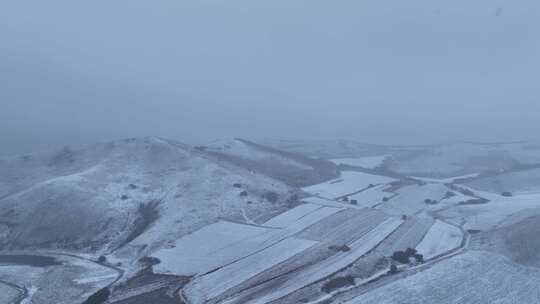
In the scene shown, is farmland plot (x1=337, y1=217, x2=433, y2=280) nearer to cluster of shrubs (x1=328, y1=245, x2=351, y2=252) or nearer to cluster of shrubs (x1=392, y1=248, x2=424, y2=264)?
cluster of shrubs (x1=392, y1=248, x2=424, y2=264)

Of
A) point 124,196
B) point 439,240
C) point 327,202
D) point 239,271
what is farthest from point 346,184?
point 239,271

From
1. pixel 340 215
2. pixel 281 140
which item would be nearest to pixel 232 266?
pixel 340 215

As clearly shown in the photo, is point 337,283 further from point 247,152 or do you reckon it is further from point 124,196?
point 247,152

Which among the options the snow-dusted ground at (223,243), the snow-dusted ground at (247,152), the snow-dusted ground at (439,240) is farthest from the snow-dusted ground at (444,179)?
the snow-dusted ground at (223,243)

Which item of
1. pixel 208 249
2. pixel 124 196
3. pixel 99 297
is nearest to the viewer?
pixel 99 297

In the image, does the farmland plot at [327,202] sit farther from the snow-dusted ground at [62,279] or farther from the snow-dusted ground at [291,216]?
the snow-dusted ground at [62,279]

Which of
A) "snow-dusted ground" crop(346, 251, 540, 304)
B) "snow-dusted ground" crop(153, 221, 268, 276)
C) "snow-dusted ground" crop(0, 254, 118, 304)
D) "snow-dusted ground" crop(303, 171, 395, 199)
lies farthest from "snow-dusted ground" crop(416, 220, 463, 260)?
"snow-dusted ground" crop(0, 254, 118, 304)

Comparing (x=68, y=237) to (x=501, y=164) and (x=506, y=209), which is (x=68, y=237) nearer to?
(x=506, y=209)
